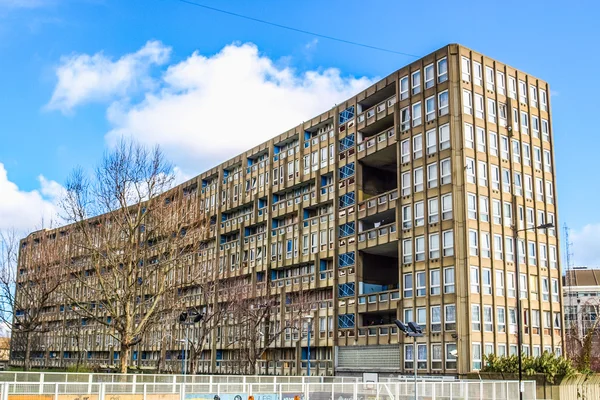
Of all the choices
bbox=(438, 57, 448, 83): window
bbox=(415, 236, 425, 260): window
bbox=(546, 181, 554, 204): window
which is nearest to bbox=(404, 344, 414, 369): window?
bbox=(415, 236, 425, 260): window

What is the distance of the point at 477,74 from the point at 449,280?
1640cm

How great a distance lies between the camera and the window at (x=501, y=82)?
56.8 m

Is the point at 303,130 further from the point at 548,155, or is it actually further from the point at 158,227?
the point at 158,227

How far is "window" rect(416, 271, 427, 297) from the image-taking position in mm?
52875

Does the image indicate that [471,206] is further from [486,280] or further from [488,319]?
[488,319]

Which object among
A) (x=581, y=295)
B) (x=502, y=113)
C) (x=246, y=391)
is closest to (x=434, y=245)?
(x=502, y=113)

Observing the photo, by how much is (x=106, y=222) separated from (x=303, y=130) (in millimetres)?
32688

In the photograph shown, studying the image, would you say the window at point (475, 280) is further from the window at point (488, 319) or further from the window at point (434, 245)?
the window at point (434, 245)

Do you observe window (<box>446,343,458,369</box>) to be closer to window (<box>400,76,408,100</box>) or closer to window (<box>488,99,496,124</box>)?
window (<box>488,99,496,124</box>)

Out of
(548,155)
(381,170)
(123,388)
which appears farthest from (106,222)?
(548,155)

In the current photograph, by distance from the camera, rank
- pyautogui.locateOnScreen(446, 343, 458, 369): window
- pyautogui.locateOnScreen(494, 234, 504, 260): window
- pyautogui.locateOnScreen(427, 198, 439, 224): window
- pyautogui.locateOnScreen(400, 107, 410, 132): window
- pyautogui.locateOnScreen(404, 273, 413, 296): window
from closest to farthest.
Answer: pyautogui.locateOnScreen(446, 343, 458, 369): window
pyautogui.locateOnScreen(494, 234, 504, 260): window
pyautogui.locateOnScreen(427, 198, 439, 224): window
pyautogui.locateOnScreen(404, 273, 413, 296): window
pyautogui.locateOnScreen(400, 107, 410, 132): window

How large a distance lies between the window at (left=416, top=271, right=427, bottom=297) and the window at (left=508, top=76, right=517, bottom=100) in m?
16.5

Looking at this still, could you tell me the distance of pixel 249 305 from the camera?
67688 mm

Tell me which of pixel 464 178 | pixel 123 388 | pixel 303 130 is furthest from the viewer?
pixel 303 130
